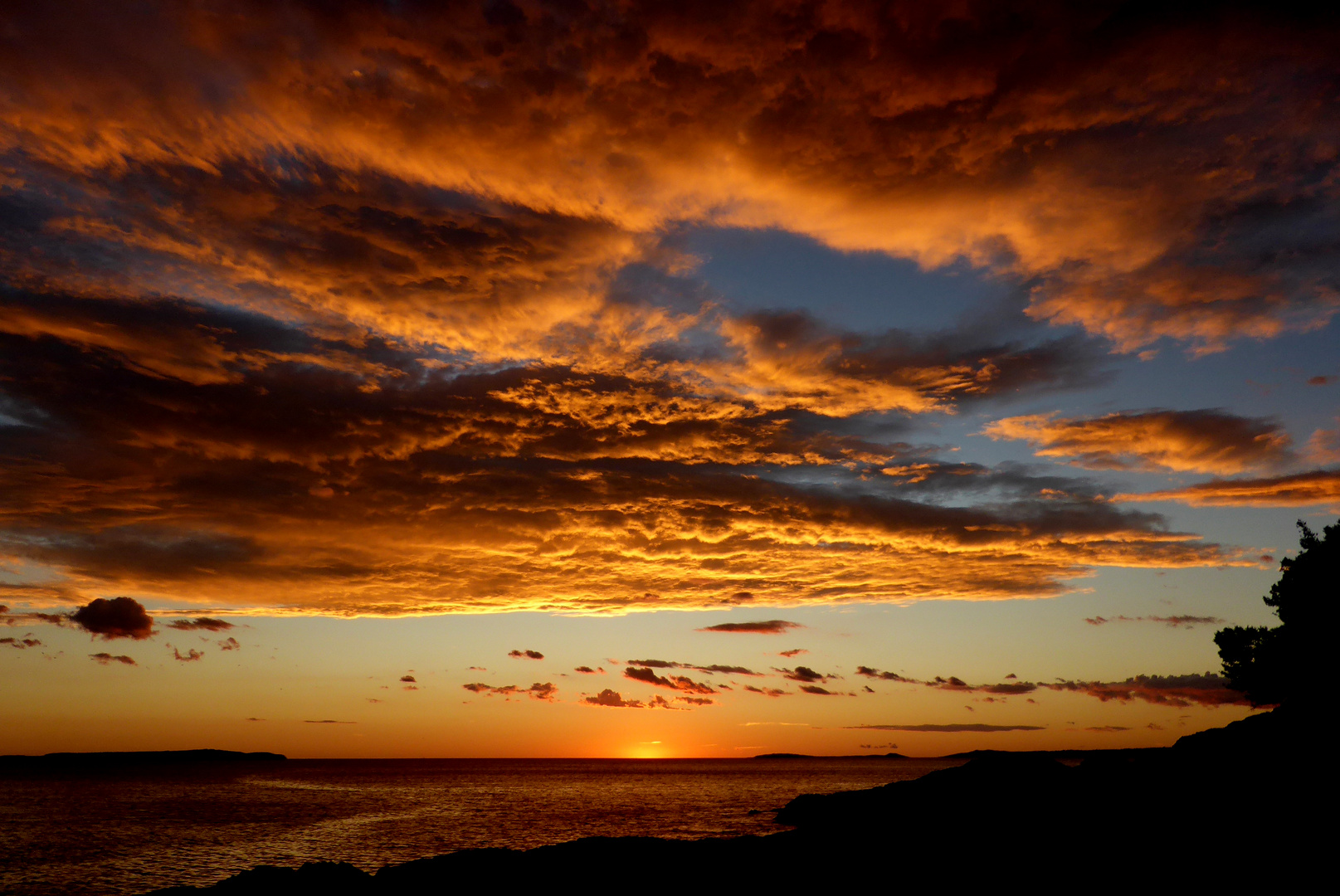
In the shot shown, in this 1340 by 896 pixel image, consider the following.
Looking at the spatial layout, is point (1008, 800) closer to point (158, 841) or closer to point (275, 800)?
point (158, 841)

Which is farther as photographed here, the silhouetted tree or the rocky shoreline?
the silhouetted tree

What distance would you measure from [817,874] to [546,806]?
74176 millimetres

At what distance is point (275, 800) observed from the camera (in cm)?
10588

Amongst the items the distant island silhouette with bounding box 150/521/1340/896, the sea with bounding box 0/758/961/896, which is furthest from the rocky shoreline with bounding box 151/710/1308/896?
the sea with bounding box 0/758/961/896

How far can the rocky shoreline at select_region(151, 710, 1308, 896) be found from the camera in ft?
76.7

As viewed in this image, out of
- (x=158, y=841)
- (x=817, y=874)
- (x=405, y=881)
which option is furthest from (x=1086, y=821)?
(x=158, y=841)

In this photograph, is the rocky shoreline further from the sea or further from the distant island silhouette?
the sea

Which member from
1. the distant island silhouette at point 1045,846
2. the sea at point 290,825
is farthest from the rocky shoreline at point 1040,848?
the sea at point 290,825

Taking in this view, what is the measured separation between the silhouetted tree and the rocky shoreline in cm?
2489

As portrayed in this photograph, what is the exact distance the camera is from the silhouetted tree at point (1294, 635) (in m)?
50.4

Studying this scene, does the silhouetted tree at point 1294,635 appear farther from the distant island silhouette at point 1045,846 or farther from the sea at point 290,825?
the sea at point 290,825

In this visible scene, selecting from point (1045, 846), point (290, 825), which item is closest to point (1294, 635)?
point (1045, 846)

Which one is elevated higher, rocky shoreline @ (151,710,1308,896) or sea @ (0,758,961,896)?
rocky shoreline @ (151,710,1308,896)

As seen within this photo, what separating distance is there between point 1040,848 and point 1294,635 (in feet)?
132
